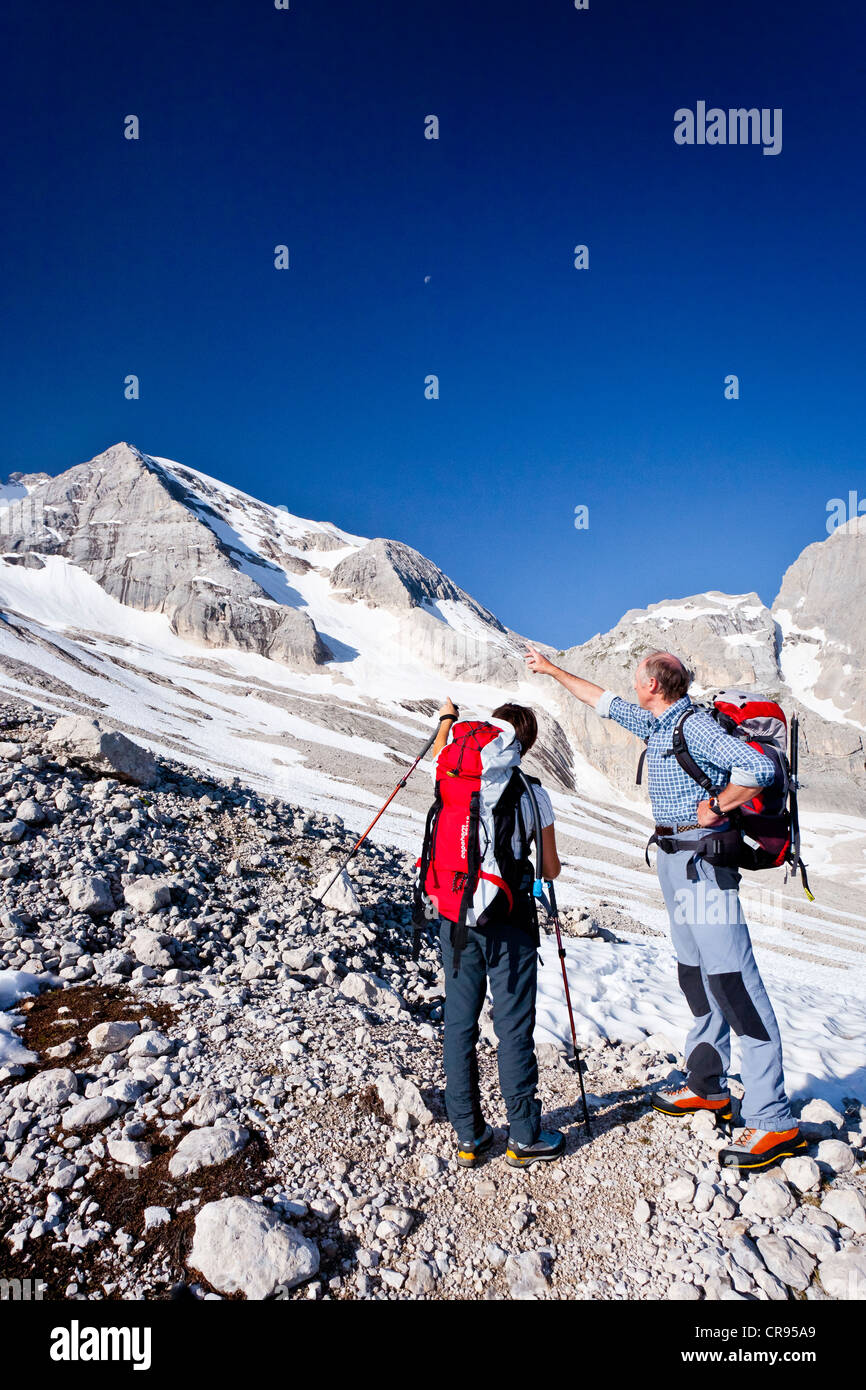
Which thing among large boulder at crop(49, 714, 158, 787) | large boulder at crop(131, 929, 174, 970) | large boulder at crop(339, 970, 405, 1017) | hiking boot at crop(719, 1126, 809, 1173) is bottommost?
large boulder at crop(339, 970, 405, 1017)

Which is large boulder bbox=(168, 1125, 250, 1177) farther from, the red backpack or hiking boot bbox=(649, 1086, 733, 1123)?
the red backpack

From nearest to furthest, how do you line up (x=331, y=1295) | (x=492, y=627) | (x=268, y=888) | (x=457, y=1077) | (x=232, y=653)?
(x=331, y=1295), (x=457, y=1077), (x=268, y=888), (x=232, y=653), (x=492, y=627)

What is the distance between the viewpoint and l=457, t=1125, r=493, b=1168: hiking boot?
4.50m

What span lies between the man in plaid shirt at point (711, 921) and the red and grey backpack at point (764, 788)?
0.28ft

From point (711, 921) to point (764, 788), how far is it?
100 cm

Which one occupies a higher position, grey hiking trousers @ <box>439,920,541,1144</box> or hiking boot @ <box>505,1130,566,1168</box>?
grey hiking trousers @ <box>439,920,541,1144</box>

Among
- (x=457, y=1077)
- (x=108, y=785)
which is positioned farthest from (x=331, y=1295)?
(x=108, y=785)

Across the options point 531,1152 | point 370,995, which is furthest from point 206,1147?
point 370,995

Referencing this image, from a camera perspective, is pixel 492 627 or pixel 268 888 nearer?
pixel 268 888

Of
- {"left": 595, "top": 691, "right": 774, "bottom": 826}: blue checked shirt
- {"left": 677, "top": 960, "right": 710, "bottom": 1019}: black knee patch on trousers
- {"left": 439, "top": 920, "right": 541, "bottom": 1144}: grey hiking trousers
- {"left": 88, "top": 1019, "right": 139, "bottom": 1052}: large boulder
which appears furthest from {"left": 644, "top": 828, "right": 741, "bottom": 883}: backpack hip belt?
{"left": 88, "top": 1019, "right": 139, "bottom": 1052}: large boulder

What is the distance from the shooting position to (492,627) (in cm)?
17612

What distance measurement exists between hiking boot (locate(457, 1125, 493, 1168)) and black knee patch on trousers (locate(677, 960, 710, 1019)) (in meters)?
1.82
